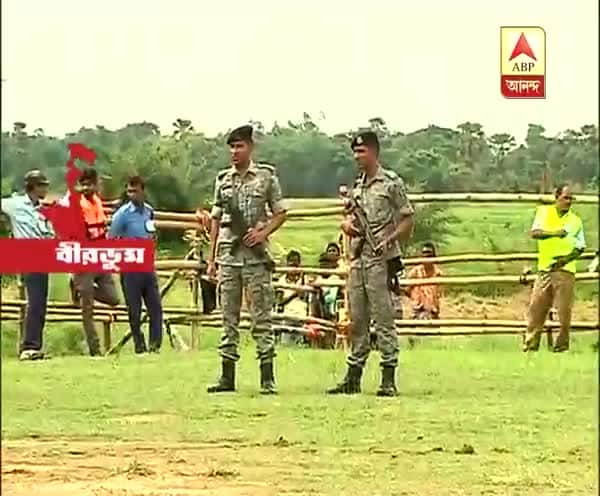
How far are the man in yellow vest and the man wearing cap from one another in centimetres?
139

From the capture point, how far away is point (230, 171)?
5805mm

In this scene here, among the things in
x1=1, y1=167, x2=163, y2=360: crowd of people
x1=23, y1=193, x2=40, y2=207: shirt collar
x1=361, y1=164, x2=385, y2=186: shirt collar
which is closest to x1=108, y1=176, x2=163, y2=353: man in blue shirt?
x1=1, y1=167, x2=163, y2=360: crowd of people

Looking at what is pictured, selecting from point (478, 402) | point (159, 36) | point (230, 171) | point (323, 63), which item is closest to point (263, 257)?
point (230, 171)

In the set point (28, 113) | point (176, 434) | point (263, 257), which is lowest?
point (176, 434)

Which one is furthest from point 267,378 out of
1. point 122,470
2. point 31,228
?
point 31,228

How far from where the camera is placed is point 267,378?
6.19 m

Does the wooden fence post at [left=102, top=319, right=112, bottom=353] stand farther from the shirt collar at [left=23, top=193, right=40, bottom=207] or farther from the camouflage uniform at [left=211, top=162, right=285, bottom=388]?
the shirt collar at [left=23, top=193, right=40, bottom=207]

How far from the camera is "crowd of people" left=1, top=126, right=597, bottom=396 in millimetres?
5641

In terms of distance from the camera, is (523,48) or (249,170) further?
(249,170)

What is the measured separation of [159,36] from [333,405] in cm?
160

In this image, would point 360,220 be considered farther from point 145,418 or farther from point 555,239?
point 145,418

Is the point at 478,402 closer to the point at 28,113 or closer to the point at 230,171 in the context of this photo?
the point at 230,171

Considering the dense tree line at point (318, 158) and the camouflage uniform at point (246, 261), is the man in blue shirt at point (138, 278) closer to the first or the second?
the dense tree line at point (318, 158)

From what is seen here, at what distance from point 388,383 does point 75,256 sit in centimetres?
164
